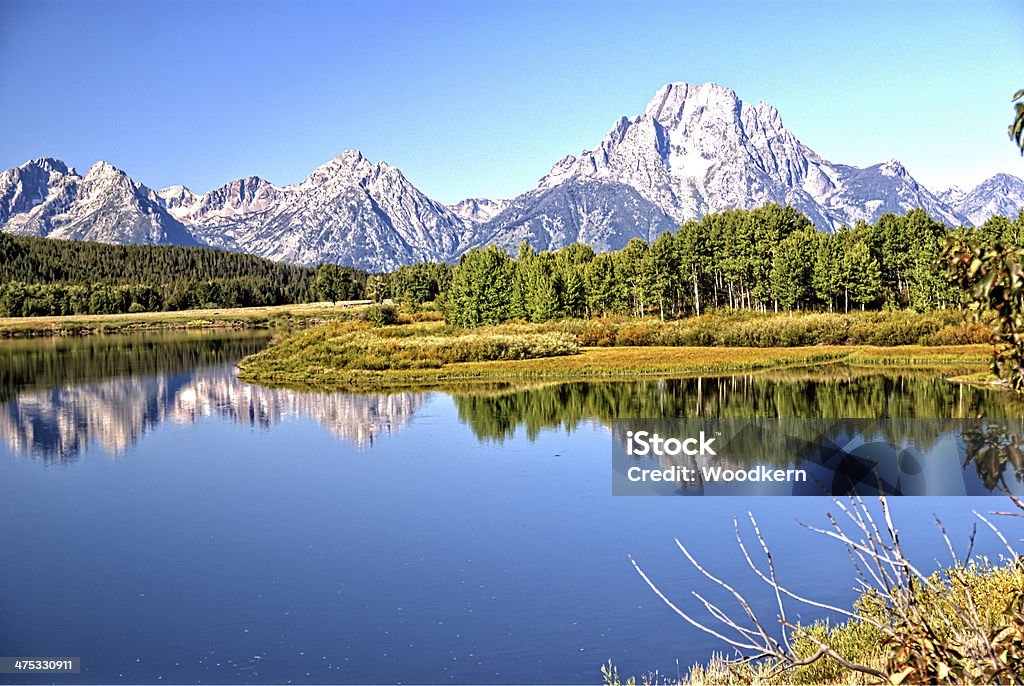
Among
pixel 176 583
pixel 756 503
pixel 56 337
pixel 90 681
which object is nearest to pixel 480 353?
pixel 756 503

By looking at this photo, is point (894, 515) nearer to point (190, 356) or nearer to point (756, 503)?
point (756, 503)

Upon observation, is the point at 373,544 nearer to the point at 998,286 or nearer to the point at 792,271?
the point at 998,286

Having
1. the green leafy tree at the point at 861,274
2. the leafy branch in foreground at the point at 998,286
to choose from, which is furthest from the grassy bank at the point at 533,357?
the leafy branch in foreground at the point at 998,286

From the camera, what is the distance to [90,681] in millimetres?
15828

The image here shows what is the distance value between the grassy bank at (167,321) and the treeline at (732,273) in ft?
177

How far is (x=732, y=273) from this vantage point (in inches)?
4011

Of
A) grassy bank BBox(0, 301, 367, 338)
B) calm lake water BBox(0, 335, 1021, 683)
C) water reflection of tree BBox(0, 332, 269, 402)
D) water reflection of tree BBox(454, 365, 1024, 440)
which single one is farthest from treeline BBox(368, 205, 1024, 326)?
grassy bank BBox(0, 301, 367, 338)

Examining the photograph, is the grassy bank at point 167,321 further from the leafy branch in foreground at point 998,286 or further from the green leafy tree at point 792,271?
the leafy branch in foreground at point 998,286

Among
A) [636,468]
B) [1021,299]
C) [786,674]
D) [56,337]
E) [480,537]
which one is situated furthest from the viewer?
[56,337]

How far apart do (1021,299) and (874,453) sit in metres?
31.3

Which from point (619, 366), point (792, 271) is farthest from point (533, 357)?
point (792, 271)

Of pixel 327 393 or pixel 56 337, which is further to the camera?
pixel 56 337

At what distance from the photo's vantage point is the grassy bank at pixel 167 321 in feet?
474

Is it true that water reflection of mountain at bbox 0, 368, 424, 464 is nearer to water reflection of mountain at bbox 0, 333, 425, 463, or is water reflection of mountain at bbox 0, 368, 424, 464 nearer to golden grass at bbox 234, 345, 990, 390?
water reflection of mountain at bbox 0, 333, 425, 463
